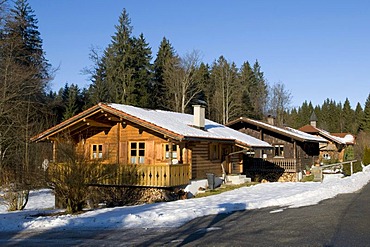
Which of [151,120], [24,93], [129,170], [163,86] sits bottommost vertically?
[129,170]

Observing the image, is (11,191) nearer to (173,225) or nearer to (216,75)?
(173,225)

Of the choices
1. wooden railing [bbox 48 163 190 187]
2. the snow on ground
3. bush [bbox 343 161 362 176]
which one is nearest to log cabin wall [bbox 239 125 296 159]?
bush [bbox 343 161 362 176]

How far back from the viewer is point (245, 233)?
32.8ft

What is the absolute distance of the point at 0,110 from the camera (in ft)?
86.9

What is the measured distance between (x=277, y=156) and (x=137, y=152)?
56.0 feet

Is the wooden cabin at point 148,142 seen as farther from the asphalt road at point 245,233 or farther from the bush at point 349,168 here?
the bush at point 349,168

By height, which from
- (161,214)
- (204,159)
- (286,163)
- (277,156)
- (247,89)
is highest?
(247,89)

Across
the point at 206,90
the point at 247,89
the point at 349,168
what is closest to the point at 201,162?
the point at 349,168

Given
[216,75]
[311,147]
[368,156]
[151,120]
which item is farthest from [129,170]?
[216,75]

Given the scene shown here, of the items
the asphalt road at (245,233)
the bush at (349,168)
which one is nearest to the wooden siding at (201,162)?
the asphalt road at (245,233)

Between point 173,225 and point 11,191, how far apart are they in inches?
463

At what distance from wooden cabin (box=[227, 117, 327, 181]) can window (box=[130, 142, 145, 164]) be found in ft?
42.3

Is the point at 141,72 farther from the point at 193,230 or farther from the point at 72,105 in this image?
the point at 193,230

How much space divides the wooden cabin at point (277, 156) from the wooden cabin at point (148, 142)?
9.77 meters
